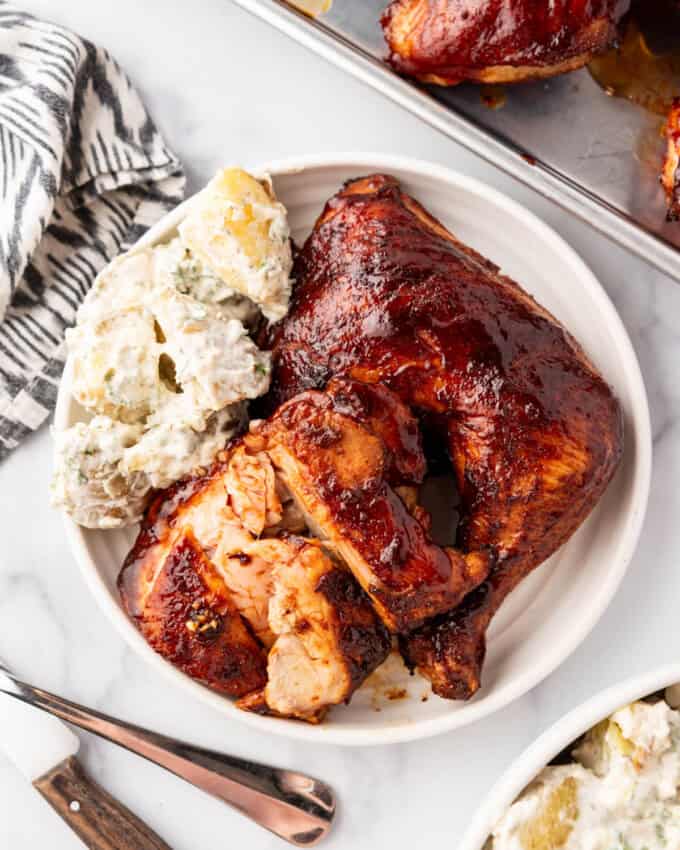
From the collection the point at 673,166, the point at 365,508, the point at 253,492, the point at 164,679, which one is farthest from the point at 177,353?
the point at 673,166

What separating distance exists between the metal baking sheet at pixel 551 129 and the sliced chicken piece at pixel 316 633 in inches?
33.4

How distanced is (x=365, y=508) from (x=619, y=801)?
61 centimetres

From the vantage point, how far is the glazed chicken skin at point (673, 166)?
197 cm

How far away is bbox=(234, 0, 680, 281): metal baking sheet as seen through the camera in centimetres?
209

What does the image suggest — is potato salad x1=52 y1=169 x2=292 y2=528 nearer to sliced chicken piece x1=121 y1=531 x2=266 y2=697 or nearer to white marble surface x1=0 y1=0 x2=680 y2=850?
sliced chicken piece x1=121 y1=531 x2=266 y2=697

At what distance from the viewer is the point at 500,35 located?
6.45 feet

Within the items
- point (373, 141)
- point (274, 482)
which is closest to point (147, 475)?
point (274, 482)

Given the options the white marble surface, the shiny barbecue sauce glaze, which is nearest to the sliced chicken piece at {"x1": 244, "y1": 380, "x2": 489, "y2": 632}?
the white marble surface

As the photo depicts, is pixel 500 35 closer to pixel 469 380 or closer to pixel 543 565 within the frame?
pixel 469 380

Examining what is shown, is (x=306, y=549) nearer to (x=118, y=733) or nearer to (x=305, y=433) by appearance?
(x=305, y=433)

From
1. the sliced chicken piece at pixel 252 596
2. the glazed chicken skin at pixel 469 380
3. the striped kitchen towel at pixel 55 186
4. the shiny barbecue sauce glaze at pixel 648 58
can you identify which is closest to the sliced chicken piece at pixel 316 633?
the sliced chicken piece at pixel 252 596

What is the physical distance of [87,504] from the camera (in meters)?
2.04

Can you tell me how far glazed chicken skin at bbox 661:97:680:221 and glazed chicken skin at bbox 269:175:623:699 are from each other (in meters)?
0.31

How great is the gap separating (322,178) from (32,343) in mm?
709
